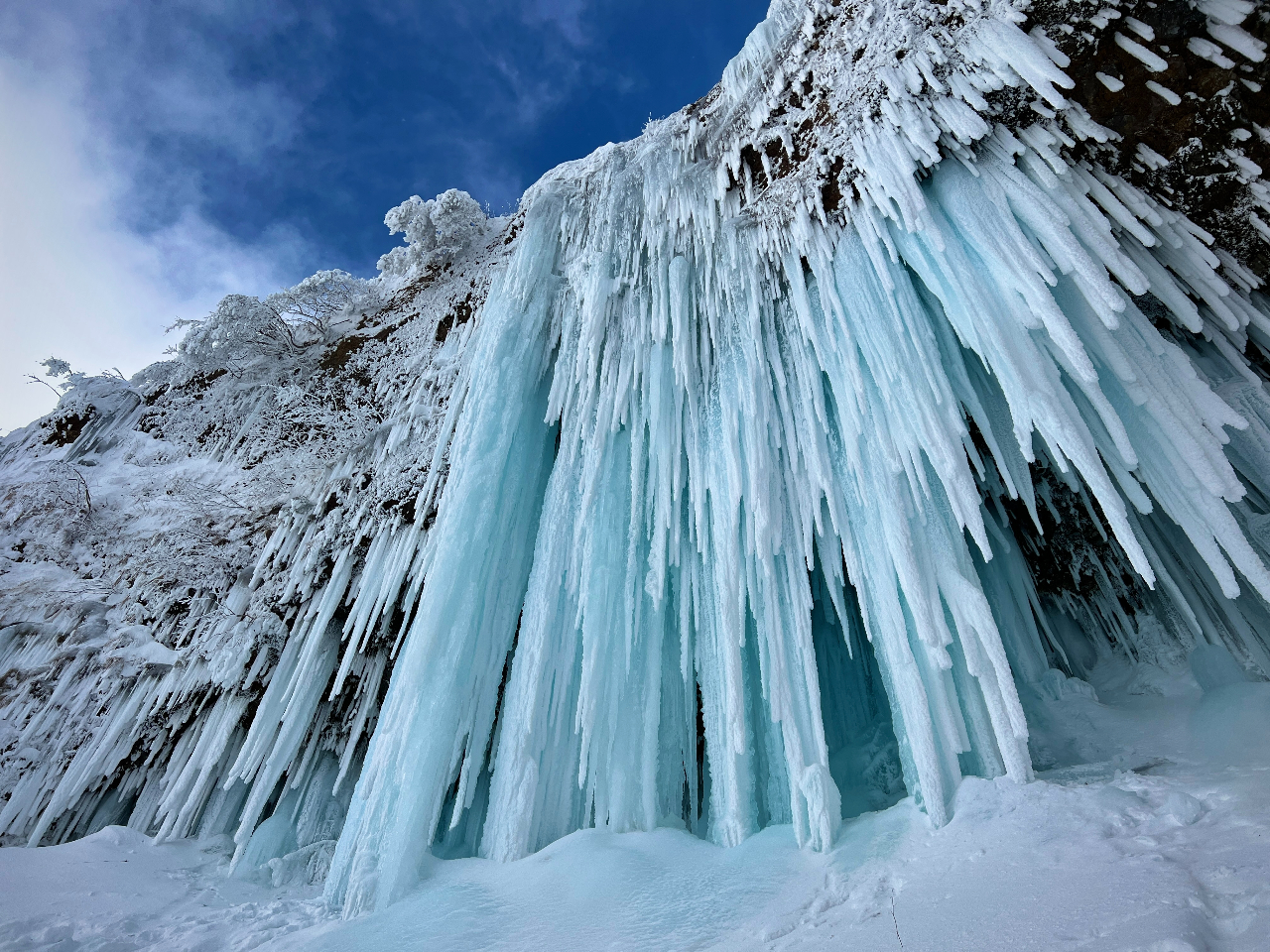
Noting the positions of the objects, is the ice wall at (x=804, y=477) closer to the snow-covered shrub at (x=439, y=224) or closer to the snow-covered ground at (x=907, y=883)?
the snow-covered ground at (x=907, y=883)

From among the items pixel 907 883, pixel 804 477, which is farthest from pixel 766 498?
pixel 907 883

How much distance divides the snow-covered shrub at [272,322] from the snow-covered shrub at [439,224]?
5.87 feet

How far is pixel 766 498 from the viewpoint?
14.5 feet

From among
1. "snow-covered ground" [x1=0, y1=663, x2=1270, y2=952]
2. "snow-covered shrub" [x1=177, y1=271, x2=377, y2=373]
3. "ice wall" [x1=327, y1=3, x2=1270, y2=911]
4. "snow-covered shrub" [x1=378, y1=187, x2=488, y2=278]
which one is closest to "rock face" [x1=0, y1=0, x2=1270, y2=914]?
"ice wall" [x1=327, y1=3, x2=1270, y2=911]

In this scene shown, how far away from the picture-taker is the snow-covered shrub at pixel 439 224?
9.28 m

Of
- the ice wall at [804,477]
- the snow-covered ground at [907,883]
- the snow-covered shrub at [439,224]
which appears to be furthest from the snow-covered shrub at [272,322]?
the snow-covered ground at [907,883]

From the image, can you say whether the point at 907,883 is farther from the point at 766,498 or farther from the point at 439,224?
the point at 439,224

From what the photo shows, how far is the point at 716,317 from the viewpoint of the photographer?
18.2 feet

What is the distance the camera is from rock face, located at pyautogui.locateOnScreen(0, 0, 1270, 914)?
11.9 feet

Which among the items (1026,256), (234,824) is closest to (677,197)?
(1026,256)

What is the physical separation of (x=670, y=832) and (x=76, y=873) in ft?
15.3

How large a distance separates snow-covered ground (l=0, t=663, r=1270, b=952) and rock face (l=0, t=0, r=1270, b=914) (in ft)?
1.05

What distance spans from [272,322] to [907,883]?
37.9 ft

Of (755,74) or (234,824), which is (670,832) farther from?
(755,74)
